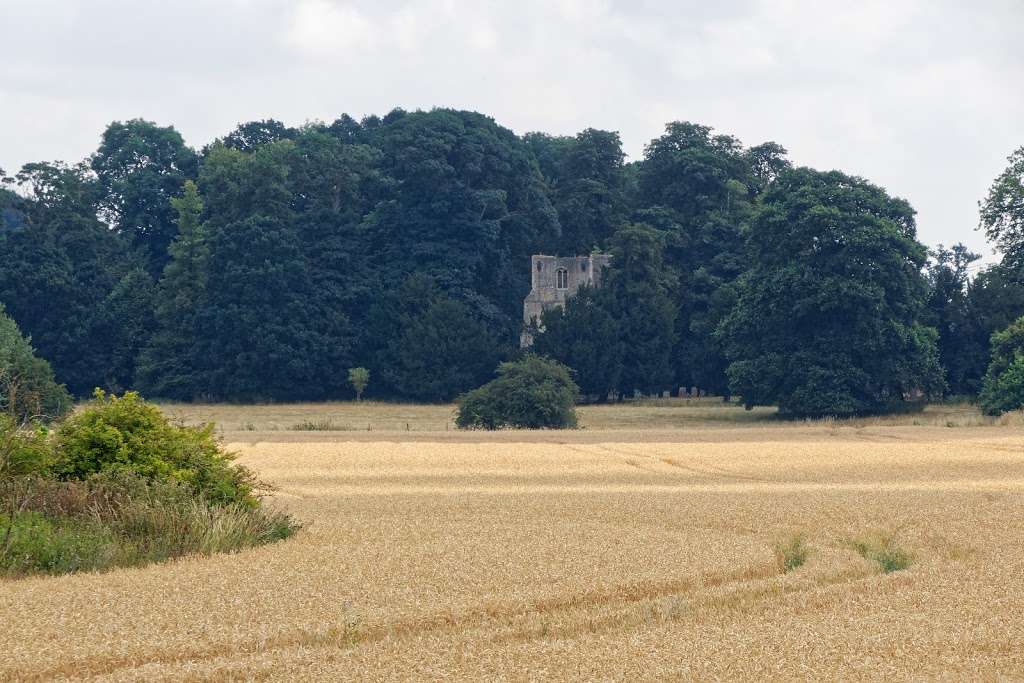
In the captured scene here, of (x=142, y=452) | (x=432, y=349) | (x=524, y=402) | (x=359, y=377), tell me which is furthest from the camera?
(x=359, y=377)

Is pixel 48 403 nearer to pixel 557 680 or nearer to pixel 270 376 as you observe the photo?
pixel 270 376

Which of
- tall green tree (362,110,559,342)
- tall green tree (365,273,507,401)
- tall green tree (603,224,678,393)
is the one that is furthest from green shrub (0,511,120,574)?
tall green tree (362,110,559,342)

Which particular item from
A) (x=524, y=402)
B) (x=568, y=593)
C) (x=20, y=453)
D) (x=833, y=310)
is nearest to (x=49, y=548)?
(x=20, y=453)

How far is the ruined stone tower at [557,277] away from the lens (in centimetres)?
8919

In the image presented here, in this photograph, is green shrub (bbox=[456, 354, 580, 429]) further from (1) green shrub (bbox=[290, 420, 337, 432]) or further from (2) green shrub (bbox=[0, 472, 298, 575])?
(2) green shrub (bbox=[0, 472, 298, 575])

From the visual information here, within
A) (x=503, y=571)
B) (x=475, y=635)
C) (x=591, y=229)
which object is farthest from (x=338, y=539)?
(x=591, y=229)

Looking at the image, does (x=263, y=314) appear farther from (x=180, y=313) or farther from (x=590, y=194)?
(x=590, y=194)

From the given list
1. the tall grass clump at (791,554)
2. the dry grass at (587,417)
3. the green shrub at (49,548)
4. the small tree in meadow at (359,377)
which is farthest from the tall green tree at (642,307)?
the green shrub at (49,548)

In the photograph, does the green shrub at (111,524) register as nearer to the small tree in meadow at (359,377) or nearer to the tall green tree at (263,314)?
the small tree in meadow at (359,377)

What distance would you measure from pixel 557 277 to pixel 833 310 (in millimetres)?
24898

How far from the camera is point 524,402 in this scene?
53.6 metres

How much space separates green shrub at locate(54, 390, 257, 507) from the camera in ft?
62.9

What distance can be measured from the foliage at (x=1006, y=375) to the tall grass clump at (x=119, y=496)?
4665 centimetres

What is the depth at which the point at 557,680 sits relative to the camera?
10602 millimetres
